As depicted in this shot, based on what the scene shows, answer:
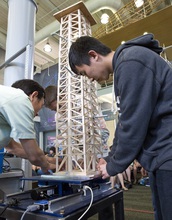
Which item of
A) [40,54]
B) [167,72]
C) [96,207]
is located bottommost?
[96,207]

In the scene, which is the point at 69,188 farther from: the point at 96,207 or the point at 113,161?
the point at 113,161

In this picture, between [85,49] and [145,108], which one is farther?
[85,49]

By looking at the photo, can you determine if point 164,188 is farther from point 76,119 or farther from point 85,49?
point 76,119

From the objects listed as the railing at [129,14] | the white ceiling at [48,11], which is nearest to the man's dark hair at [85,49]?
the railing at [129,14]

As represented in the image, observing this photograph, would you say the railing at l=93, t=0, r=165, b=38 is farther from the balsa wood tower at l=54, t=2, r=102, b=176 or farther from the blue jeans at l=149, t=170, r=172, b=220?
the blue jeans at l=149, t=170, r=172, b=220

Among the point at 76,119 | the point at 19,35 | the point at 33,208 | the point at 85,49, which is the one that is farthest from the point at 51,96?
the point at 33,208

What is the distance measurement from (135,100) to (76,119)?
970 mm

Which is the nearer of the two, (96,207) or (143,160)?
(143,160)

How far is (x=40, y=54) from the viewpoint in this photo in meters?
7.64

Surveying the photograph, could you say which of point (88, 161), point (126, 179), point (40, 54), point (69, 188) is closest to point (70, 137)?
point (88, 161)

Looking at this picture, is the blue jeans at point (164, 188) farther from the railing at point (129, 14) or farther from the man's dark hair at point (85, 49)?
the railing at point (129, 14)

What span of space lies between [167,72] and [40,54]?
24.8ft

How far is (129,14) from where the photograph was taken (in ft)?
14.3

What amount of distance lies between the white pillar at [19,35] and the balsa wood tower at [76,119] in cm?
34
